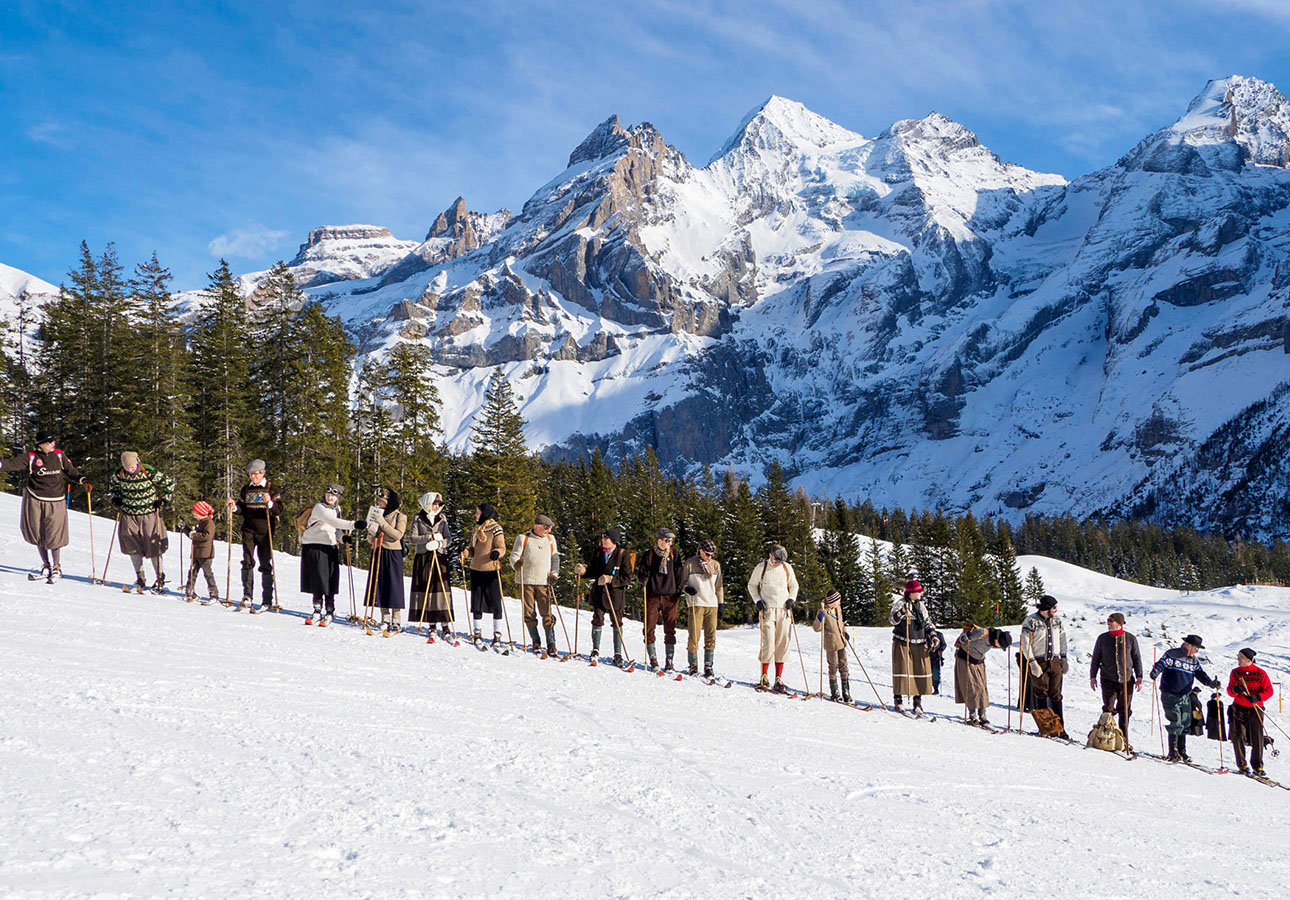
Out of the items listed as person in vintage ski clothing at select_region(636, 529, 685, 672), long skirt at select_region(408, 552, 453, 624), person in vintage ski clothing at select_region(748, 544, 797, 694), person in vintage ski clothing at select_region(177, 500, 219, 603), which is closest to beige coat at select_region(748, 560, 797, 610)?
person in vintage ski clothing at select_region(748, 544, 797, 694)

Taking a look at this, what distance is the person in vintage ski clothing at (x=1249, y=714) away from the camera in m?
13.9

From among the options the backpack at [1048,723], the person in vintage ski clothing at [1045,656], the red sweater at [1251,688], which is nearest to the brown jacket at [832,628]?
the person in vintage ski clothing at [1045,656]

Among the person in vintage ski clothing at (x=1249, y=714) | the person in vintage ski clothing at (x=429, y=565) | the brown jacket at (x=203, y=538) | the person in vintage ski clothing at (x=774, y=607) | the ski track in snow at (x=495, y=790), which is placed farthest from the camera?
the person in vintage ski clothing at (x=1249, y=714)

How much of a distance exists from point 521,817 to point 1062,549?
162 metres

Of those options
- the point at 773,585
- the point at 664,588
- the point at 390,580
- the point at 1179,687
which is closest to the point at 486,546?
the point at 390,580

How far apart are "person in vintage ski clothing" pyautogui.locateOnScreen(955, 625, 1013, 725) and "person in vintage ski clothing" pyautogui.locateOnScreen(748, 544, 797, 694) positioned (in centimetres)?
342

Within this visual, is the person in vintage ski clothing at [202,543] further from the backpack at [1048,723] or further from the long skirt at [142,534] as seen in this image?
the backpack at [1048,723]

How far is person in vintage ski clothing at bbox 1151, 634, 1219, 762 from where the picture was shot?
13984mm

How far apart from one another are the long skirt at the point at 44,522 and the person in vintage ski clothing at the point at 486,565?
6.54m

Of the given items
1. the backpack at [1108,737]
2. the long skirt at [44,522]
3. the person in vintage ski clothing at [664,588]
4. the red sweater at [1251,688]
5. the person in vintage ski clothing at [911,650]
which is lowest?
the backpack at [1108,737]

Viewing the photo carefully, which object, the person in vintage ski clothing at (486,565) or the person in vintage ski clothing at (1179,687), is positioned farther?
the person in vintage ski clothing at (1179,687)

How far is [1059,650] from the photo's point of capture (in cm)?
1442

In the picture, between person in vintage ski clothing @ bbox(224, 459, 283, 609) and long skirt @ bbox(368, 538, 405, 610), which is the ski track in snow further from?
person in vintage ski clothing @ bbox(224, 459, 283, 609)

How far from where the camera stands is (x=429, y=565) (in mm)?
13648
